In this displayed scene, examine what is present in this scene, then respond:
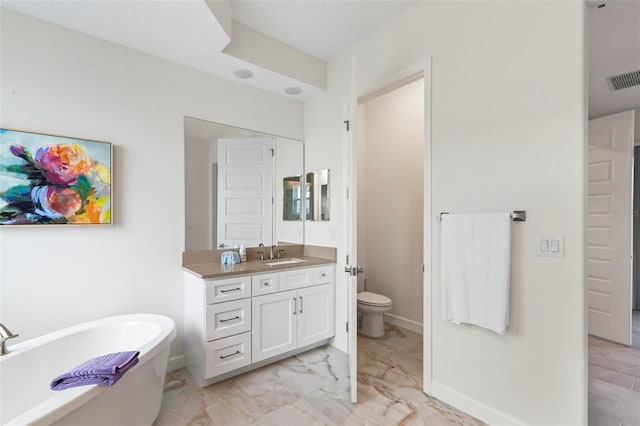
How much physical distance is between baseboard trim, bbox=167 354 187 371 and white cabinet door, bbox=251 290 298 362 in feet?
2.14

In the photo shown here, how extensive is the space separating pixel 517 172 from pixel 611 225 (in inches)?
99.3

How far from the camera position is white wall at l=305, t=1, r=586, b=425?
58.2 inches

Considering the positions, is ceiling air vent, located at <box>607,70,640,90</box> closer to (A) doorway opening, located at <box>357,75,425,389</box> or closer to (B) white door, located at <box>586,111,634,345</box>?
(B) white door, located at <box>586,111,634,345</box>

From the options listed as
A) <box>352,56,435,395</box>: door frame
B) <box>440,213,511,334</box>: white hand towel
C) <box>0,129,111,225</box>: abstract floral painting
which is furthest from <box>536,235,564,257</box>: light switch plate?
<box>0,129,111,225</box>: abstract floral painting

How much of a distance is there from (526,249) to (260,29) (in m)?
2.61

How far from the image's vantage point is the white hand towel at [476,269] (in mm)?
1662

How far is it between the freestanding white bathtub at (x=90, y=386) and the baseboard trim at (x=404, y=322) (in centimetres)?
252

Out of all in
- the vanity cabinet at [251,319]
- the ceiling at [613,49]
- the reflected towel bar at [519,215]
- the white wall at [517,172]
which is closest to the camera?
the white wall at [517,172]

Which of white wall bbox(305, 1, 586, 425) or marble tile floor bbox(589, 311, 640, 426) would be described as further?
marble tile floor bbox(589, 311, 640, 426)

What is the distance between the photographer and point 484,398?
1787 mm

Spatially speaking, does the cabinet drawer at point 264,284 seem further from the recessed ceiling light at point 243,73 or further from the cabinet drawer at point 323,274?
the recessed ceiling light at point 243,73

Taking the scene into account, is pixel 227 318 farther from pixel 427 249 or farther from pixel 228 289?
pixel 427 249

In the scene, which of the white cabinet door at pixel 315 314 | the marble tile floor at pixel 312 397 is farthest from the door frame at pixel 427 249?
the white cabinet door at pixel 315 314

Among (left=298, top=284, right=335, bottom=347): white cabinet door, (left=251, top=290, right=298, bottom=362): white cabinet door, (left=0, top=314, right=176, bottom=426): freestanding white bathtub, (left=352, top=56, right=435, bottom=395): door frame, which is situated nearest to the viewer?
(left=0, top=314, right=176, bottom=426): freestanding white bathtub
